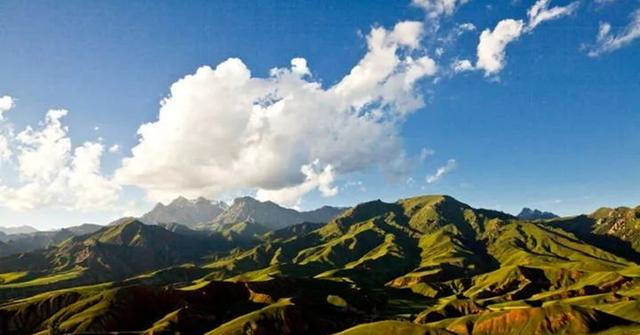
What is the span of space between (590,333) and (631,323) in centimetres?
1569

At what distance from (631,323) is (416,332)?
263ft

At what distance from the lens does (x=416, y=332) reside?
187 meters

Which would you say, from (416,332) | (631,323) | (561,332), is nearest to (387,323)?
(416,332)

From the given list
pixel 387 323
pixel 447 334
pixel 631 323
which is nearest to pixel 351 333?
pixel 387 323

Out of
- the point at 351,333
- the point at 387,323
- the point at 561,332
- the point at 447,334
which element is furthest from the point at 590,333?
the point at 351,333

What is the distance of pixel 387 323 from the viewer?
199m

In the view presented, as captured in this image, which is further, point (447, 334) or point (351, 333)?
point (351, 333)

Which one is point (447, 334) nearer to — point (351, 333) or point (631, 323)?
point (351, 333)

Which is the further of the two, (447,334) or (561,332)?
(561,332)

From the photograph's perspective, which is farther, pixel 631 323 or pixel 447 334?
pixel 631 323

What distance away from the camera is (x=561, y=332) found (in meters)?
200

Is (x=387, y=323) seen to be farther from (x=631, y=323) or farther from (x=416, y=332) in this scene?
(x=631, y=323)

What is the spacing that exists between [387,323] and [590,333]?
2880 inches

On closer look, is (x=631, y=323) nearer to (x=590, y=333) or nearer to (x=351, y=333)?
(x=590, y=333)
